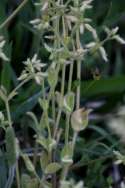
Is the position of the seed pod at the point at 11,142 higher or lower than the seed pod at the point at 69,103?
lower

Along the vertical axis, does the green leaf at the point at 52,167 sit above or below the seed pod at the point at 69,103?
below

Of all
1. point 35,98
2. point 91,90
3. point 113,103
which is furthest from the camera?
point 113,103

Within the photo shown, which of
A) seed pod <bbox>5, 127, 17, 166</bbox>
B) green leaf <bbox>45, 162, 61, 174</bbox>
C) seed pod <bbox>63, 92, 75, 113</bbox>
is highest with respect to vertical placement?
seed pod <bbox>63, 92, 75, 113</bbox>

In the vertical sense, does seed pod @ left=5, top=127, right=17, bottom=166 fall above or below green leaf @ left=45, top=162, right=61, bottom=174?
above

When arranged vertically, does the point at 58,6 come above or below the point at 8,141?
above

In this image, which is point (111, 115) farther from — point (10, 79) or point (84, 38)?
point (10, 79)

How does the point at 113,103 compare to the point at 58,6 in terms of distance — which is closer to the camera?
the point at 58,6

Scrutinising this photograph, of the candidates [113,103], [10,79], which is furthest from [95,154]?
[113,103]

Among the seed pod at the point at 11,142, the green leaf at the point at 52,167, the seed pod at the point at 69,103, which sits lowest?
the green leaf at the point at 52,167

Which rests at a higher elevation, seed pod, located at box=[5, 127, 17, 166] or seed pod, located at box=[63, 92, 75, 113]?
seed pod, located at box=[63, 92, 75, 113]

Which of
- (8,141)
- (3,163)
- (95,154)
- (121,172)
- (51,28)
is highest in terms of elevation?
(51,28)

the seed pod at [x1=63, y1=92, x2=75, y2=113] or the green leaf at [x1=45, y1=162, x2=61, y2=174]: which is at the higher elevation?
the seed pod at [x1=63, y1=92, x2=75, y2=113]
